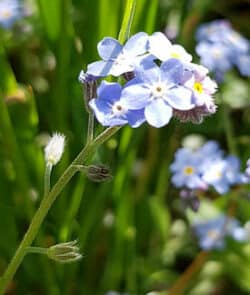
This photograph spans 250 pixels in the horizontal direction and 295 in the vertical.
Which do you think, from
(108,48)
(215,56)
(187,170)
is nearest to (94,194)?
(187,170)

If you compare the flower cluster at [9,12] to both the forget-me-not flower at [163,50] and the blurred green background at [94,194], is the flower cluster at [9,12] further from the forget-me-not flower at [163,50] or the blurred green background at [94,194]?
the forget-me-not flower at [163,50]

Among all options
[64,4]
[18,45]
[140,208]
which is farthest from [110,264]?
[18,45]

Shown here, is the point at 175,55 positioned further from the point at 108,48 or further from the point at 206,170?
the point at 206,170

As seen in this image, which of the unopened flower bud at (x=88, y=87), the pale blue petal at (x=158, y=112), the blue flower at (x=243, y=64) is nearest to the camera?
the pale blue petal at (x=158, y=112)

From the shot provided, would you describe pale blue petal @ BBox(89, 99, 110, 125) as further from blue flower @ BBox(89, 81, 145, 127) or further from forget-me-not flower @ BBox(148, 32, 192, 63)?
forget-me-not flower @ BBox(148, 32, 192, 63)

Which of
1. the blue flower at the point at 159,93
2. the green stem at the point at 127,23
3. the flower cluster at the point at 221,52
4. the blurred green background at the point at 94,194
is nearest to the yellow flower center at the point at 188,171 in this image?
the blurred green background at the point at 94,194

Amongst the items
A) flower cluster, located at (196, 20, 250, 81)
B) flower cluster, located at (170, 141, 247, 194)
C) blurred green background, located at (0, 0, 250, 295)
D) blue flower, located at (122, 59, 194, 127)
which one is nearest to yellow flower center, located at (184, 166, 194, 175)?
flower cluster, located at (170, 141, 247, 194)
